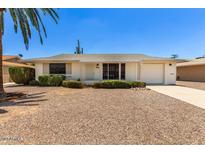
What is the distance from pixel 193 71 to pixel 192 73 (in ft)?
1.40

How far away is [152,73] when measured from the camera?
62.4 feet

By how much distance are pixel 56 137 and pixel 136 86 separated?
12762mm

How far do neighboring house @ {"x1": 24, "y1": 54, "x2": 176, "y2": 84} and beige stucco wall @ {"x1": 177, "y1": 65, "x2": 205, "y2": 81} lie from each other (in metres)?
9.65

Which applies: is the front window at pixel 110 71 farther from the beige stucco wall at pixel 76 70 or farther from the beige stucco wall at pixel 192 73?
the beige stucco wall at pixel 192 73

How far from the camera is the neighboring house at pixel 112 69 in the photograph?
59.9 feet

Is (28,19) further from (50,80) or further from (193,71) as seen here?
(193,71)

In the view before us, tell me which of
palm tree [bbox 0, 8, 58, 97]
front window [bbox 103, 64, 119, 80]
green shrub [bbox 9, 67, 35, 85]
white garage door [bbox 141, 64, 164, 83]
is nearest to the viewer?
palm tree [bbox 0, 8, 58, 97]

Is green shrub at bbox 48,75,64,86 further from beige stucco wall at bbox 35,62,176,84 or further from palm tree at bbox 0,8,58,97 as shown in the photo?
palm tree at bbox 0,8,58,97

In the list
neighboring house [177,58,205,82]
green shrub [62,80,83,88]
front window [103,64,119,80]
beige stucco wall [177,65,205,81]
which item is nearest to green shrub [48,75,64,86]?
green shrub [62,80,83,88]

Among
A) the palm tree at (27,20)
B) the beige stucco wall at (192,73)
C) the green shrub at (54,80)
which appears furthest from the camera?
the beige stucco wall at (192,73)

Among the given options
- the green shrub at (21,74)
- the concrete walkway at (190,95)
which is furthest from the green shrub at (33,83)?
the concrete walkway at (190,95)

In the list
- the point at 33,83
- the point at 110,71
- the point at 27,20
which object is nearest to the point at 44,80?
the point at 33,83

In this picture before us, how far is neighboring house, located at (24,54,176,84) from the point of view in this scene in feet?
59.9
